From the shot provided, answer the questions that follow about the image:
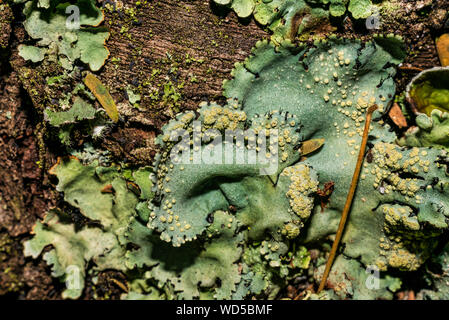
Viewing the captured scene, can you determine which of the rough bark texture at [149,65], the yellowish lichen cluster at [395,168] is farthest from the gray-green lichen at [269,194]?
the rough bark texture at [149,65]

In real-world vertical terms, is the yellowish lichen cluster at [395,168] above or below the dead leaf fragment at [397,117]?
below

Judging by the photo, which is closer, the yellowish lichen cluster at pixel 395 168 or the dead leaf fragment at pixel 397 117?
the yellowish lichen cluster at pixel 395 168

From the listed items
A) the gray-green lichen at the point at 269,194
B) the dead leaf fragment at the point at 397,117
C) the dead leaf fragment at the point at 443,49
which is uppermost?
the dead leaf fragment at the point at 443,49

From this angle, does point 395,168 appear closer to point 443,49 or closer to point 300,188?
point 300,188

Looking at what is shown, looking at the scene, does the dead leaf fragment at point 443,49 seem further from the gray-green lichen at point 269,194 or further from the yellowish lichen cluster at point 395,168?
the yellowish lichen cluster at point 395,168

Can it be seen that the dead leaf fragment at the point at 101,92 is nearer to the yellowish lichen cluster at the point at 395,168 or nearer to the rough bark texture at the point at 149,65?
the rough bark texture at the point at 149,65
